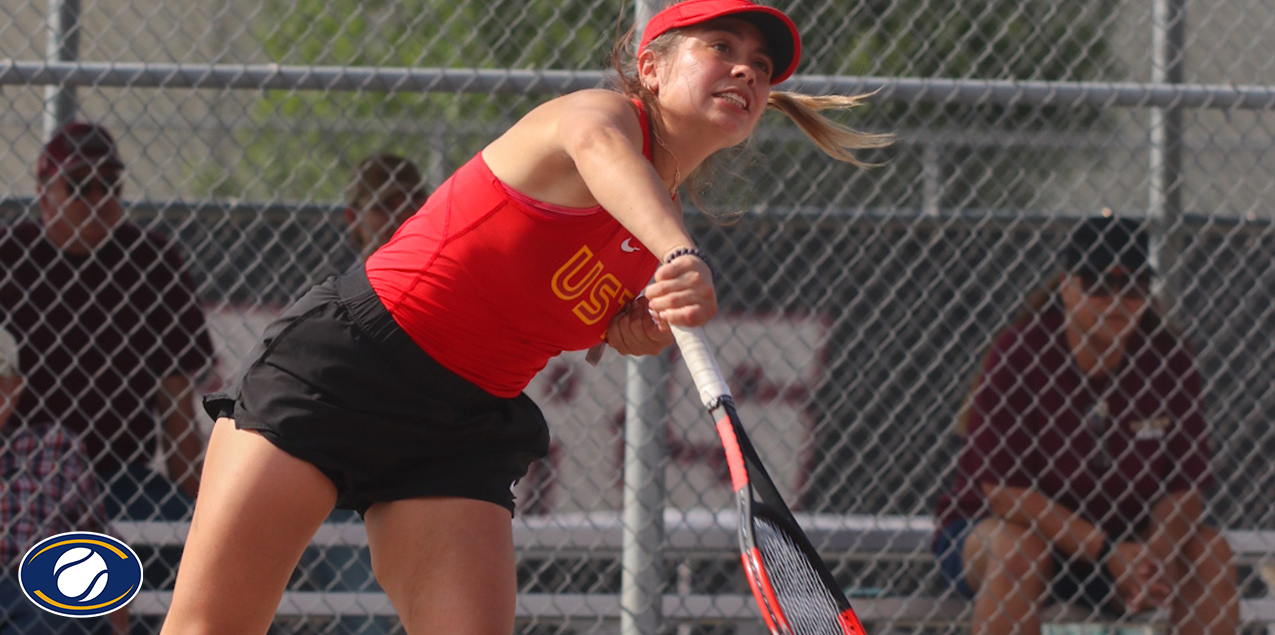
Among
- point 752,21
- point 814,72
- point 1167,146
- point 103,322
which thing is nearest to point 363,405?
point 752,21

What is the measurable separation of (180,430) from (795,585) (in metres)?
2.46

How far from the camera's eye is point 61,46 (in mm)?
3551

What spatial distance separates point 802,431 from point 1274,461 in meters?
1.54

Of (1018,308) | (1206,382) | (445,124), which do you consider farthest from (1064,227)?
(445,124)

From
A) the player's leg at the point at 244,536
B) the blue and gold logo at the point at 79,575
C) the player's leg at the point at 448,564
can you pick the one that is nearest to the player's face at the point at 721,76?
the player's leg at the point at 448,564

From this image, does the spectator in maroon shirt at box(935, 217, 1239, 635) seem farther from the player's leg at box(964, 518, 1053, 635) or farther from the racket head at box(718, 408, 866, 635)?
the racket head at box(718, 408, 866, 635)

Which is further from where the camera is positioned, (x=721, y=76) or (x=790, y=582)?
(x=721, y=76)

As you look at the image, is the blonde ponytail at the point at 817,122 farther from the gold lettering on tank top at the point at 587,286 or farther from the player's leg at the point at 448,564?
the player's leg at the point at 448,564

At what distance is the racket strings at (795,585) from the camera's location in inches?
69.2

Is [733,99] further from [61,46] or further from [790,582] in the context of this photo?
[61,46]

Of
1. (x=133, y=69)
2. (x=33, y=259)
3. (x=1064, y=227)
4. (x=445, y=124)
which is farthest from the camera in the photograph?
(x=445, y=124)

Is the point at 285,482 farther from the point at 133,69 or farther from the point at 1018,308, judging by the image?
the point at 1018,308

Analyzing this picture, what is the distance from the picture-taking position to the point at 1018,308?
163 inches

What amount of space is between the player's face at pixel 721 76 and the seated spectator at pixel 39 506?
222 cm
